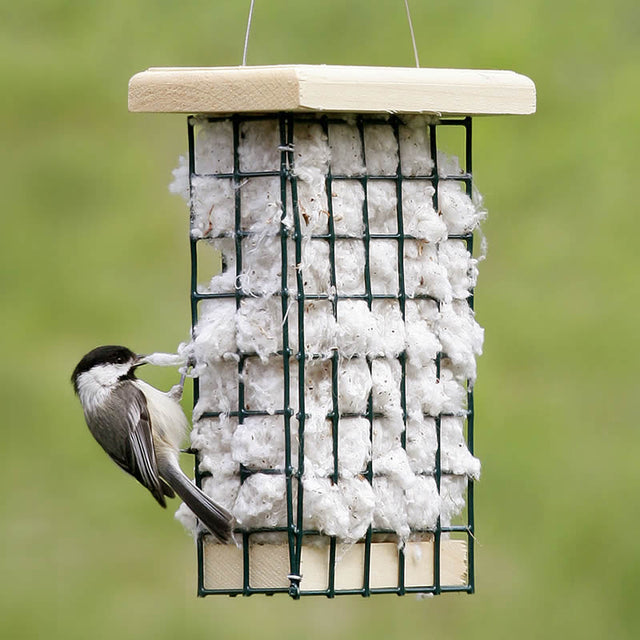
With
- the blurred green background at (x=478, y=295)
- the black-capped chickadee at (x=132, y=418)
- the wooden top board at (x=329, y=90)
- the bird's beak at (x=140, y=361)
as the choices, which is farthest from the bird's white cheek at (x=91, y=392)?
the blurred green background at (x=478, y=295)

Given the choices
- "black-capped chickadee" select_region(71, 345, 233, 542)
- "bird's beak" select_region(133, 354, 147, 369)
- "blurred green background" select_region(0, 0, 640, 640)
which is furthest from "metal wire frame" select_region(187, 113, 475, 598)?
"blurred green background" select_region(0, 0, 640, 640)

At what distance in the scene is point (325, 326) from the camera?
360cm

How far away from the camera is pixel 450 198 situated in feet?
12.5

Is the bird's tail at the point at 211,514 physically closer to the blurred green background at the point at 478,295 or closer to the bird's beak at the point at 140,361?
the bird's beak at the point at 140,361

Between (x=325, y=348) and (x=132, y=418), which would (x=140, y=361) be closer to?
(x=132, y=418)

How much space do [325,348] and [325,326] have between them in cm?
5

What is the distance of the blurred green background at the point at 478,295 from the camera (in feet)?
22.3

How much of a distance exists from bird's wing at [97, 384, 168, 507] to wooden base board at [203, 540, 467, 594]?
0.26 m

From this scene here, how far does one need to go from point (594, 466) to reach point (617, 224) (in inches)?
→ 48.6

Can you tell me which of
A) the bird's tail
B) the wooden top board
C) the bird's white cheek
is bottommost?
the bird's tail

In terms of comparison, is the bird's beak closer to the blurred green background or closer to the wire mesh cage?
the wire mesh cage

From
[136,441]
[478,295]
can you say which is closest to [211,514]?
[136,441]

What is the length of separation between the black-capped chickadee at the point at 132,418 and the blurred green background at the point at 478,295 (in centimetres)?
253

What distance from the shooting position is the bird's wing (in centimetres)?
389
